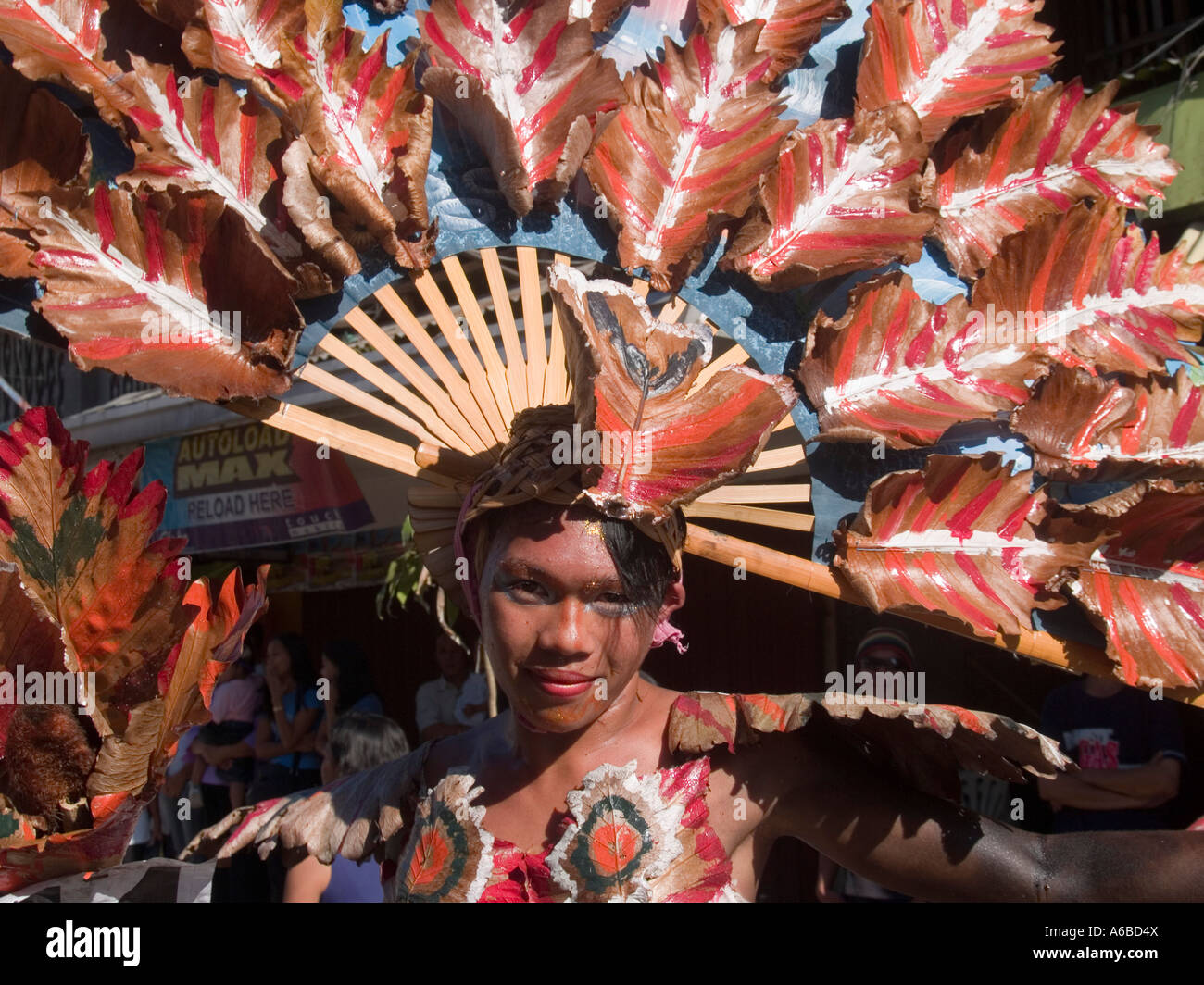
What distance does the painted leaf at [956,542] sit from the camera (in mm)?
1787

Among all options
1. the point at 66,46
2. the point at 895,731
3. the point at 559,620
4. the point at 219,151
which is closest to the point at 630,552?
the point at 559,620

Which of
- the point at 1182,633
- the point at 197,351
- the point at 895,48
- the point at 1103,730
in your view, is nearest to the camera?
the point at 197,351

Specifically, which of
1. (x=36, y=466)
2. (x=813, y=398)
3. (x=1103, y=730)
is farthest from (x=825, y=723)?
(x=1103, y=730)

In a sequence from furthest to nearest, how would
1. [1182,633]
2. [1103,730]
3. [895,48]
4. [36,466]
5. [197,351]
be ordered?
[1103,730], [895,48], [1182,633], [197,351], [36,466]

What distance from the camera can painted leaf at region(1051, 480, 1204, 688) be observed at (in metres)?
1.79

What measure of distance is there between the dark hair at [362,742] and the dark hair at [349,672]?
63 cm

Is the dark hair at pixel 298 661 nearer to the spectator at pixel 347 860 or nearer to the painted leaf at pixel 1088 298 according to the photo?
the spectator at pixel 347 860

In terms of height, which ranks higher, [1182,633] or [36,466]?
[36,466]

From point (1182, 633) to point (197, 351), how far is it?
5.31ft

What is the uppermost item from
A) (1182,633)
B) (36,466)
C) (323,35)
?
(323,35)

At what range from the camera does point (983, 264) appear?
1.97 meters

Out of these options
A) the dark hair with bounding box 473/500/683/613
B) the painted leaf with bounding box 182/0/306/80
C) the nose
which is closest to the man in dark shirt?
the dark hair with bounding box 473/500/683/613

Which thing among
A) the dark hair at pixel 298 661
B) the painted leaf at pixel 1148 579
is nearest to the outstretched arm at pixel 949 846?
the painted leaf at pixel 1148 579

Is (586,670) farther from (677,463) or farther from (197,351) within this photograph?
(197,351)
